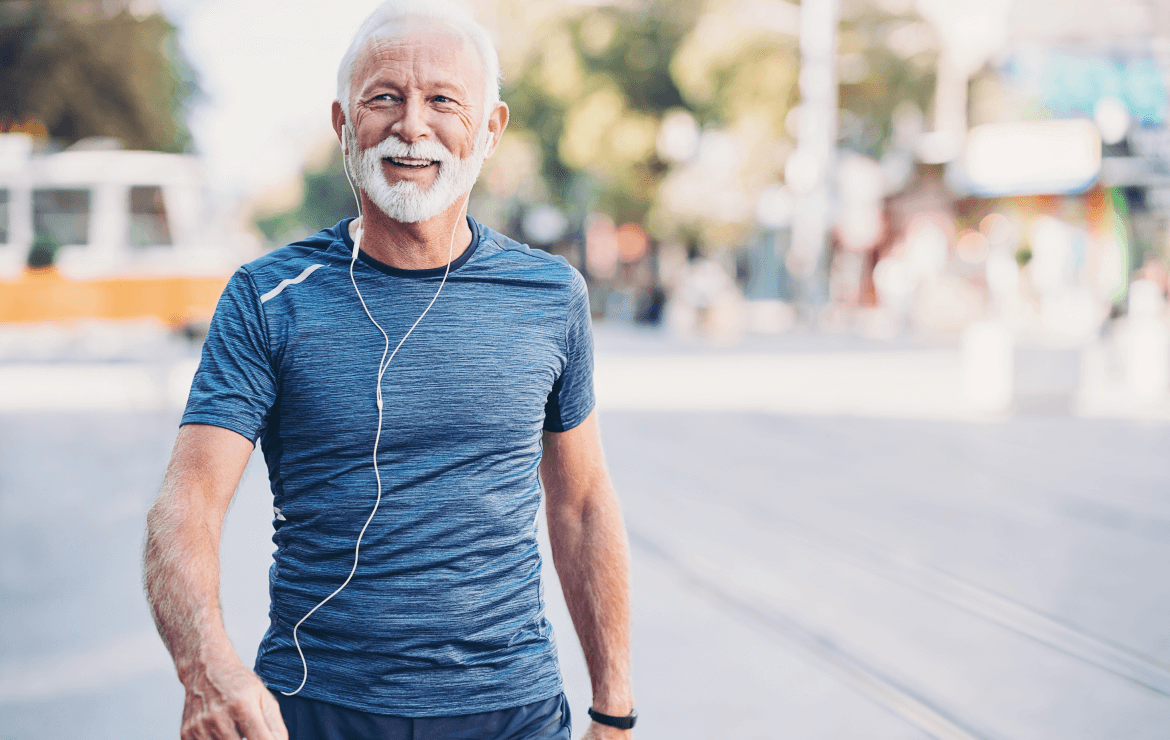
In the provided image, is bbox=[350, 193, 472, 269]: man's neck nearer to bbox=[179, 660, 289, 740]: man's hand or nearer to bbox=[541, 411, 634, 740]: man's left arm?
bbox=[541, 411, 634, 740]: man's left arm

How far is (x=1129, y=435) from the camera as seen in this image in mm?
12547

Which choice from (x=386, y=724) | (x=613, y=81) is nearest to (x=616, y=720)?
(x=386, y=724)

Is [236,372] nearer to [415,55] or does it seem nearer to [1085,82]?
[415,55]

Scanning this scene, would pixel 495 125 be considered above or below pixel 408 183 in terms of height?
above

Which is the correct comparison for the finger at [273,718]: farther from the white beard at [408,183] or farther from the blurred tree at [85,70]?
the blurred tree at [85,70]

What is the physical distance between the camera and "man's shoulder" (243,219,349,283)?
192cm

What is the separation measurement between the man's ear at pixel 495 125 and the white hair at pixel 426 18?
0.11 feet

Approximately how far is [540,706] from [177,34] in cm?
2673

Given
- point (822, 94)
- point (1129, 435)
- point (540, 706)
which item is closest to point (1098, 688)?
point (540, 706)

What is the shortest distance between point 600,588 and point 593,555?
0.18ft

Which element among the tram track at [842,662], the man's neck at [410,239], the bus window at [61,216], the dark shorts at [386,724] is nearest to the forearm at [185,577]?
the dark shorts at [386,724]

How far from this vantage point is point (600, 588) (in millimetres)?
2164

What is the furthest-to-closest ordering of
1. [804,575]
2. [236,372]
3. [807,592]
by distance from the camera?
[804,575] → [807,592] → [236,372]

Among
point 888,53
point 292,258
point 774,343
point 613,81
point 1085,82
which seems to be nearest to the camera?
point 292,258
